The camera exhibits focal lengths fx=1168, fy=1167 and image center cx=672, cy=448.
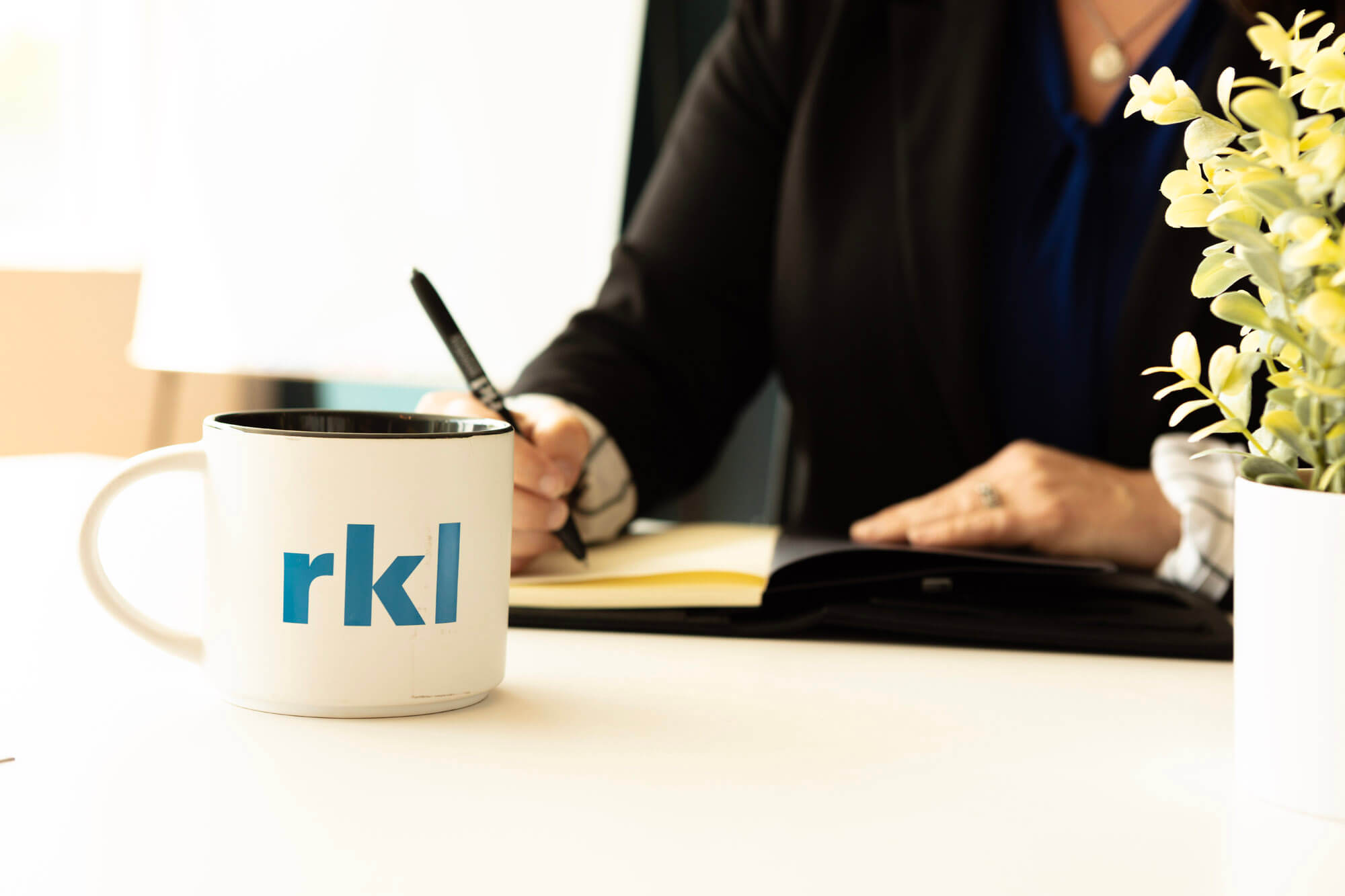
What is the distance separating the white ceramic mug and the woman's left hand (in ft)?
1.37

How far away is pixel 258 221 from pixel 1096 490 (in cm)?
152

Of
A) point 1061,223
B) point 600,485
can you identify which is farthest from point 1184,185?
point 1061,223

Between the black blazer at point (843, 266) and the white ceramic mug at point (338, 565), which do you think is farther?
the black blazer at point (843, 266)

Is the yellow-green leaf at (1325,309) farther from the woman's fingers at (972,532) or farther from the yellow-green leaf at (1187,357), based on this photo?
the woman's fingers at (972,532)

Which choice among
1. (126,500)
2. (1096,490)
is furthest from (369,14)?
(1096,490)

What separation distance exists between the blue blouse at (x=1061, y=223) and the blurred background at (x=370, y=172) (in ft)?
2.51

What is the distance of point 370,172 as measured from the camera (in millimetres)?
1913

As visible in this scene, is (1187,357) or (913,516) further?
(913,516)

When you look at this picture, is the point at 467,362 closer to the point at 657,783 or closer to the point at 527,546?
the point at 527,546

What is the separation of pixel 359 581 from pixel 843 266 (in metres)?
0.83

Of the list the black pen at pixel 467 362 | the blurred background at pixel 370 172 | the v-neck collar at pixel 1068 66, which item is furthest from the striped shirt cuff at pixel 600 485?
the blurred background at pixel 370 172

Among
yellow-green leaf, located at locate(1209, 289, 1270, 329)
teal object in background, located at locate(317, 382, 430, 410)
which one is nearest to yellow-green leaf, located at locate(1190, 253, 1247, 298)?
yellow-green leaf, located at locate(1209, 289, 1270, 329)

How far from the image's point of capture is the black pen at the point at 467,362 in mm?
541

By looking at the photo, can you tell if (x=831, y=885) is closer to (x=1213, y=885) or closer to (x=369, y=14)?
(x=1213, y=885)
